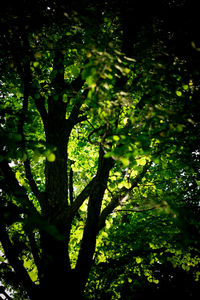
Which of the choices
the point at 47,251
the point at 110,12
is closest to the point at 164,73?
the point at 110,12

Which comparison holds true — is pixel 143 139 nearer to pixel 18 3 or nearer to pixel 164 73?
pixel 164 73

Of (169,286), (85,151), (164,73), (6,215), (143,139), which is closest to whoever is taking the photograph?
(6,215)

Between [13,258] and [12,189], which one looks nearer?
[12,189]

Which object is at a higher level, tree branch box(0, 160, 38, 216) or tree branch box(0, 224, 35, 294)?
tree branch box(0, 160, 38, 216)

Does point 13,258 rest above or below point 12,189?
below

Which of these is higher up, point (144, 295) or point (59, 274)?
point (144, 295)

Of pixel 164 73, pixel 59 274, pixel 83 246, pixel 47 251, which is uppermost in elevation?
pixel 164 73

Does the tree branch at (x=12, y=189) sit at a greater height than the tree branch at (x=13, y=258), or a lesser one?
greater

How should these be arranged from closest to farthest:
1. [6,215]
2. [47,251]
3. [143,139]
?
[6,215], [143,139], [47,251]

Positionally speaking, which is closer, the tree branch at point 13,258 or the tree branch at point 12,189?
the tree branch at point 12,189

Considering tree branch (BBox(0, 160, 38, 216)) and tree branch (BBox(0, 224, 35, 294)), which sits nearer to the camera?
tree branch (BBox(0, 160, 38, 216))

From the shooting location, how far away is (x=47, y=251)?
10.9 feet

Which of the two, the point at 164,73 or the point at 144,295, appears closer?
the point at 164,73

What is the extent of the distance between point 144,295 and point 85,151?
13.3 meters
